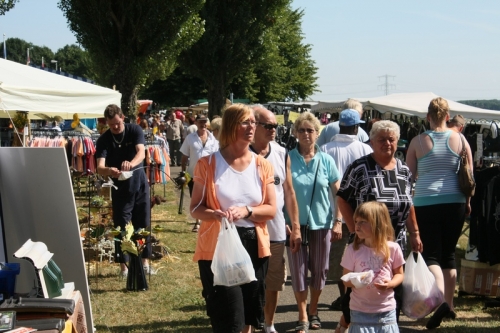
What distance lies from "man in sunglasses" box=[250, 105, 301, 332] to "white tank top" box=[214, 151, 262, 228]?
0.83 meters

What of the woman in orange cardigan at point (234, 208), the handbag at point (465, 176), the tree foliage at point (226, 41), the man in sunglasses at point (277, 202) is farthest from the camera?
the tree foliage at point (226, 41)

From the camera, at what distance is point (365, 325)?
4.61m

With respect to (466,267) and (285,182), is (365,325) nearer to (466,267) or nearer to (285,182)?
(285,182)

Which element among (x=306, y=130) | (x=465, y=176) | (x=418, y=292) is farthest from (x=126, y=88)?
(x=418, y=292)

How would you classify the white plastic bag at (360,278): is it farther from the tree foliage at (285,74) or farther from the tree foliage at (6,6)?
the tree foliage at (285,74)

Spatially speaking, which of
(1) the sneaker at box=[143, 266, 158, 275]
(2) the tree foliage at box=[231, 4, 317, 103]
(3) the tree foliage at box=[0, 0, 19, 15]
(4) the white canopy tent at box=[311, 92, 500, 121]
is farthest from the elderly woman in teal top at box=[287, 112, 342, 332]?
(2) the tree foliage at box=[231, 4, 317, 103]

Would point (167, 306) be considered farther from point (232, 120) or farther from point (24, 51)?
point (24, 51)

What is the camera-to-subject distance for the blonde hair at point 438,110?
609cm

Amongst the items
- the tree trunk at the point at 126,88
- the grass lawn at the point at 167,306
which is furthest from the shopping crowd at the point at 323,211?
the tree trunk at the point at 126,88

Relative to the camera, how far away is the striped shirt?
Answer: 6102 millimetres

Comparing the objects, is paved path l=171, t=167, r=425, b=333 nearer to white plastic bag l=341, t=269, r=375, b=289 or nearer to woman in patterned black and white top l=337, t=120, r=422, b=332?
woman in patterned black and white top l=337, t=120, r=422, b=332

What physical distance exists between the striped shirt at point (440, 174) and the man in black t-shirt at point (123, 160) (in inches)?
119

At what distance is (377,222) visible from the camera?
15.1ft

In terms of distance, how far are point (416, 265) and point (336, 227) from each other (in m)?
1.22
